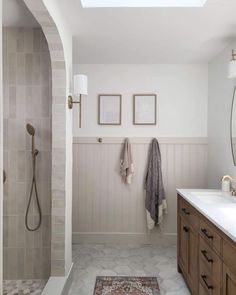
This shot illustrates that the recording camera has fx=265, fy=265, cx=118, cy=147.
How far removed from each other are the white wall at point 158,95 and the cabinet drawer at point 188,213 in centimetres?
116

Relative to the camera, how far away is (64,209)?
2324 millimetres

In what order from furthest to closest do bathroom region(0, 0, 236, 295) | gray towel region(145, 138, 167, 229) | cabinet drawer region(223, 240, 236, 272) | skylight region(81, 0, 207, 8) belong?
gray towel region(145, 138, 167, 229) < bathroom region(0, 0, 236, 295) < skylight region(81, 0, 207, 8) < cabinet drawer region(223, 240, 236, 272)

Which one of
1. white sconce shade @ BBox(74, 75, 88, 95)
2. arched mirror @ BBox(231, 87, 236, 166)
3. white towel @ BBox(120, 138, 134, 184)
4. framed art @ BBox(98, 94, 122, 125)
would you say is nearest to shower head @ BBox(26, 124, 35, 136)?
white sconce shade @ BBox(74, 75, 88, 95)

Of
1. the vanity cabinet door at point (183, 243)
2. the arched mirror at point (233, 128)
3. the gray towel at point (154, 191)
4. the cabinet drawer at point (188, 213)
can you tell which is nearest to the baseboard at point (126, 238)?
the gray towel at point (154, 191)

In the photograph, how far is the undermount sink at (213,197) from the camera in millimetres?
2368

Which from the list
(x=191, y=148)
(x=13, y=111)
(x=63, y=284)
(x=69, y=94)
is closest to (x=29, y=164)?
(x=13, y=111)

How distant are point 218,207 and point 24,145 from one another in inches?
69.8

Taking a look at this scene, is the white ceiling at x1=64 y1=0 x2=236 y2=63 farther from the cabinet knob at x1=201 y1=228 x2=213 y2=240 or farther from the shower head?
the cabinet knob at x1=201 y1=228 x2=213 y2=240

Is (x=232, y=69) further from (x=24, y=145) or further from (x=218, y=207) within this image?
(x=24, y=145)

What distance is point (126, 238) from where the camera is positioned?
351cm

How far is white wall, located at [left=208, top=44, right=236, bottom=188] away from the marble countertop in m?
0.35

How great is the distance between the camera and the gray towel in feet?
11.0

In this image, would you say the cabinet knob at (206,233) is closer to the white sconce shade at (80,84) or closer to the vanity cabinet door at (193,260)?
the vanity cabinet door at (193,260)

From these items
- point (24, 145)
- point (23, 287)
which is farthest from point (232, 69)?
point (23, 287)
